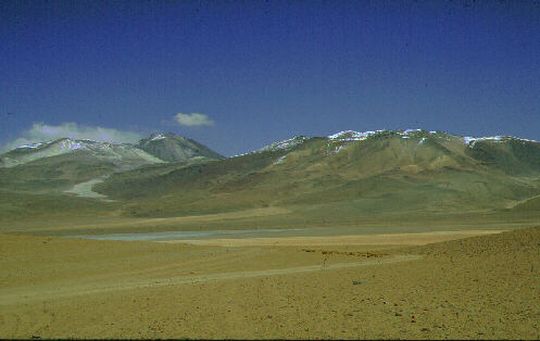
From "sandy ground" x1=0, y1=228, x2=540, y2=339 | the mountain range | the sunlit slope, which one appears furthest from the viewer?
the sunlit slope

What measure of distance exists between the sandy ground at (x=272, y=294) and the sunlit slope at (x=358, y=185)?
236ft

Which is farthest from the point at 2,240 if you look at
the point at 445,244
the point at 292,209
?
the point at 292,209

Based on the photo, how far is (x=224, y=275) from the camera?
2389 centimetres

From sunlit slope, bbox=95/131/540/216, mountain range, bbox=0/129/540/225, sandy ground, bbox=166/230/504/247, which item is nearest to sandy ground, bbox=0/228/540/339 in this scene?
sandy ground, bbox=166/230/504/247

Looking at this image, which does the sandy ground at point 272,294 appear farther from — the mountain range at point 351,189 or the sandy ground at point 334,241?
the mountain range at point 351,189

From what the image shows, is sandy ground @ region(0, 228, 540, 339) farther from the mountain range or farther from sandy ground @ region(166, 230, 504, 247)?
the mountain range

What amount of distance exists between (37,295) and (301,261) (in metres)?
12.5

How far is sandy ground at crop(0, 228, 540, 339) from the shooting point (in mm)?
12642

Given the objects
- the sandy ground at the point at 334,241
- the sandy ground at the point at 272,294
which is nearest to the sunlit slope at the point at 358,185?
the sandy ground at the point at 334,241

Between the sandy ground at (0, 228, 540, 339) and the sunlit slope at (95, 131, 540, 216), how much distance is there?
72057 mm

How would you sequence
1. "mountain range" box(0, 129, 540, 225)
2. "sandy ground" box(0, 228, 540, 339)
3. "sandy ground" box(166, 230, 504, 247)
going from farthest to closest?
"mountain range" box(0, 129, 540, 225) → "sandy ground" box(166, 230, 504, 247) → "sandy ground" box(0, 228, 540, 339)

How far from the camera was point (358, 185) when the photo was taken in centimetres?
13562

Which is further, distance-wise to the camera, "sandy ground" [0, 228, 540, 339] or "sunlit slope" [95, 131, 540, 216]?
"sunlit slope" [95, 131, 540, 216]

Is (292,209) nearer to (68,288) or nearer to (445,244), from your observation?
(445,244)
